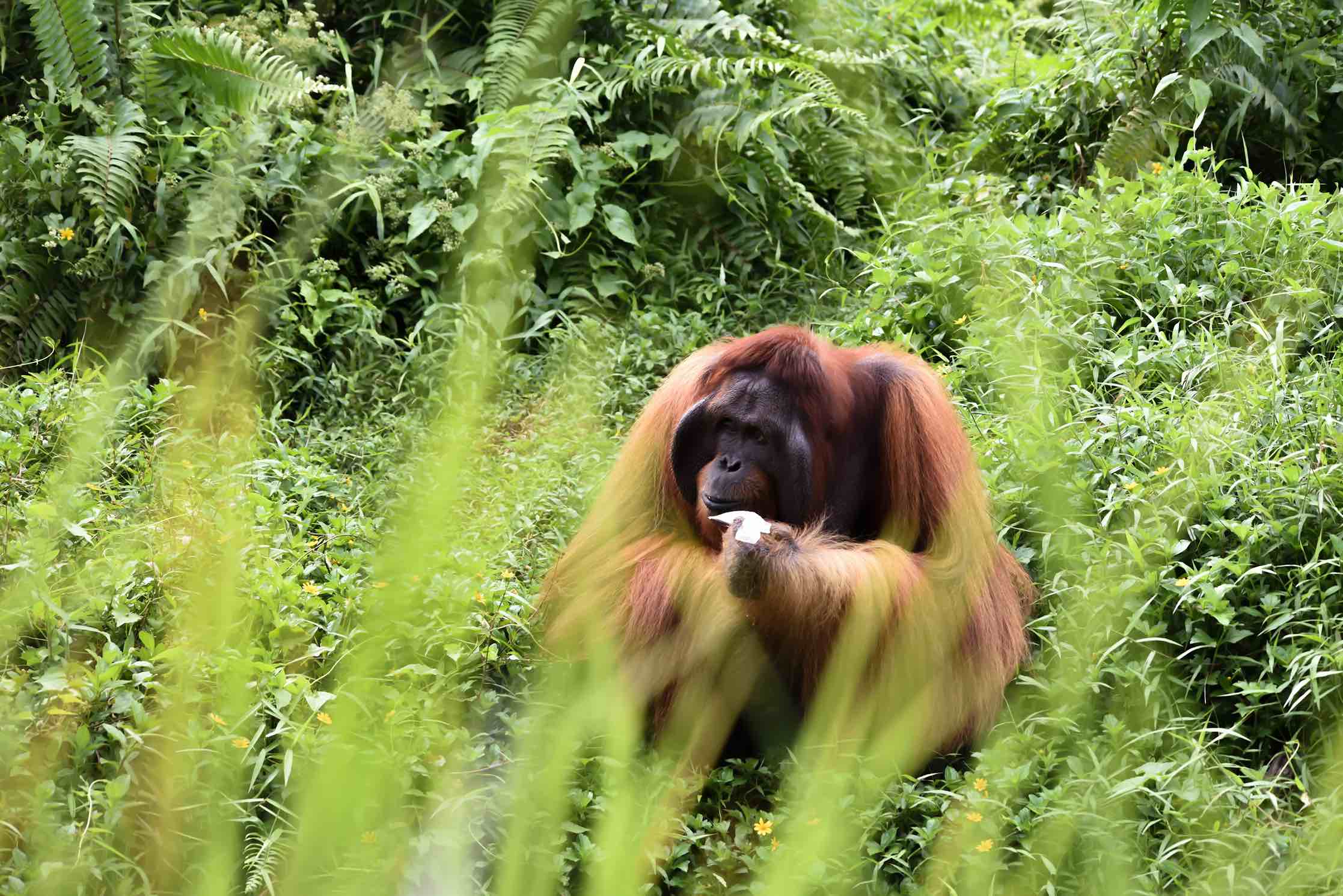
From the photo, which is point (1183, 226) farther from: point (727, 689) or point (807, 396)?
point (727, 689)

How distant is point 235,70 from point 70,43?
1.70 ft

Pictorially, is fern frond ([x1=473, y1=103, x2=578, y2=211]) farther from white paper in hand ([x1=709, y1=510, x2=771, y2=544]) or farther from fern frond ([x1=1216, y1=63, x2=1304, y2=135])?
fern frond ([x1=1216, y1=63, x2=1304, y2=135])

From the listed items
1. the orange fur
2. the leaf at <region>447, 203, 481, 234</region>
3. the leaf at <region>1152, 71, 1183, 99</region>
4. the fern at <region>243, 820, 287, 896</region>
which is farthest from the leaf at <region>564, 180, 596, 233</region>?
the fern at <region>243, 820, 287, 896</region>

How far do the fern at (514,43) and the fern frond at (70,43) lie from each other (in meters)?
1.27

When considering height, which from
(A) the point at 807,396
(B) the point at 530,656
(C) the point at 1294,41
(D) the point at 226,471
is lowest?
(B) the point at 530,656

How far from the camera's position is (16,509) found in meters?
3.12

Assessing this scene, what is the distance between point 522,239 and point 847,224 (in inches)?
55.6

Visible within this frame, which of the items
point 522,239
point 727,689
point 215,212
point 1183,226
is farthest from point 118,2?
point 1183,226

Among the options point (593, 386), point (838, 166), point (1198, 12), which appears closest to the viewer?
point (593, 386)

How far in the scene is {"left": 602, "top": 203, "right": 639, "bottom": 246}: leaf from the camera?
454 cm

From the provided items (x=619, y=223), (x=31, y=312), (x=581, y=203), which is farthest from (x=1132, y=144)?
(x=31, y=312)

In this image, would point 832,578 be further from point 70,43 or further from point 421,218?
point 70,43

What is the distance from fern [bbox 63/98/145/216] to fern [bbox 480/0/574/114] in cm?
120

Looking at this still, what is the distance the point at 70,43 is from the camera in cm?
425
